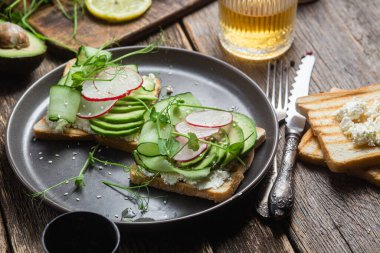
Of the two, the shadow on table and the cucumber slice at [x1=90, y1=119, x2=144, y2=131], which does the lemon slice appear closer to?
the cucumber slice at [x1=90, y1=119, x2=144, y2=131]

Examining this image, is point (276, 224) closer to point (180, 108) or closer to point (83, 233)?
point (180, 108)

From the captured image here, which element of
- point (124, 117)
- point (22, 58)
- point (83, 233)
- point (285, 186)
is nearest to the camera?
point (83, 233)

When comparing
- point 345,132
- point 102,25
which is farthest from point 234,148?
point 102,25

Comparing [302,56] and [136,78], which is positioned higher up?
[136,78]

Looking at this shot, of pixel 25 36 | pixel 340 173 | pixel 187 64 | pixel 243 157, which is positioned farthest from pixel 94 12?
pixel 340 173

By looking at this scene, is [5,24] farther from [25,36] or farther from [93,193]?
[93,193]

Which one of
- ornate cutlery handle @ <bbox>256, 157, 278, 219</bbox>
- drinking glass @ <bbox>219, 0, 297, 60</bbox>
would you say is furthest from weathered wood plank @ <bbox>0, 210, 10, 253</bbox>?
drinking glass @ <bbox>219, 0, 297, 60</bbox>
